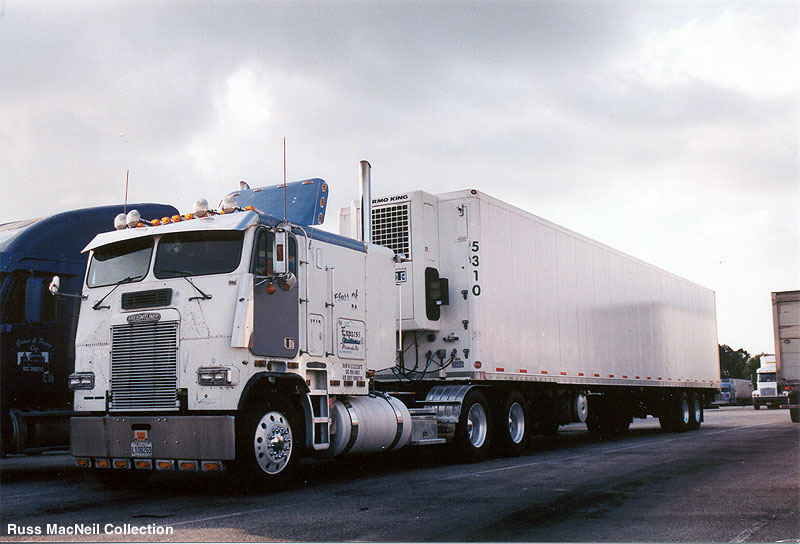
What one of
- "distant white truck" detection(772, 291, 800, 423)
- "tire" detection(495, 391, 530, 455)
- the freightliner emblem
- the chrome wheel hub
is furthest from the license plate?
"distant white truck" detection(772, 291, 800, 423)

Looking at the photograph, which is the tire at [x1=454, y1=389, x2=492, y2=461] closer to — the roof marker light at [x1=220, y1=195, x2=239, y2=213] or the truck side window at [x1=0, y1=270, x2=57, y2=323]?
the roof marker light at [x1=220, y1=195, x2=239, y2=213]

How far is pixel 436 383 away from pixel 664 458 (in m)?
3.76

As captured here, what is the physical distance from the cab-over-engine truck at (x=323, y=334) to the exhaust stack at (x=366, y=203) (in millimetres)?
31

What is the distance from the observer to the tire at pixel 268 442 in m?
8.66

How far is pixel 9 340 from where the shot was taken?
414 inches

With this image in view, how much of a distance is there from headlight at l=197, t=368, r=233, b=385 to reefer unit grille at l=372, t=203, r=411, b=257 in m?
5.06

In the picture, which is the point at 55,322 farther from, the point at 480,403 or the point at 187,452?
the point at 480,403

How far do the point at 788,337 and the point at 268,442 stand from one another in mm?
21741

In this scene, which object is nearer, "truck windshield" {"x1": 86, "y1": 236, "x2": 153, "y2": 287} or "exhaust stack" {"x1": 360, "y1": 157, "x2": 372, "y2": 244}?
"truck windshield" {"x1": 86, "y1": 236, "x2": 153, "y2": 287}

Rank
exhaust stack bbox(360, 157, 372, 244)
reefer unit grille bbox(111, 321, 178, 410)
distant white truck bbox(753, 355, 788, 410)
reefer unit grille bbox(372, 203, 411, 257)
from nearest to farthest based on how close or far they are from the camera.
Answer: reefer unit grille bbox(111, 321, 178, 410) < exhaust stack bbox(360, 157, 372, 244) < reefer unit grille bbox(372, 203, 411, 257) < distant white truck bbox(753, 355, 788, 410)

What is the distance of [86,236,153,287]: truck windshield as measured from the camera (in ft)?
31.6

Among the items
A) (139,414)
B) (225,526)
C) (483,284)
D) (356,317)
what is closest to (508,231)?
(483,284)

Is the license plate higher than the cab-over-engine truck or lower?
lower

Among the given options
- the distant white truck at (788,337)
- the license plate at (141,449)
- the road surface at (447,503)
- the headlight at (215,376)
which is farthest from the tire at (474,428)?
the distant white truck at (788,337)
